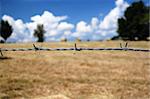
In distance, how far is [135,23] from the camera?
253 feet

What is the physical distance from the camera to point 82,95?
49.9 feet

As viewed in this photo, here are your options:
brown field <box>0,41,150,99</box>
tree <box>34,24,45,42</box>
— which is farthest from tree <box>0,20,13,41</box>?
brown field <box>0,41,150,99</box>

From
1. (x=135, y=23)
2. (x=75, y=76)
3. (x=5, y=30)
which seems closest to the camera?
(x=75, y=76)

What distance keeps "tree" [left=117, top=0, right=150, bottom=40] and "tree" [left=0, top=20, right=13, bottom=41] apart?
34405mm

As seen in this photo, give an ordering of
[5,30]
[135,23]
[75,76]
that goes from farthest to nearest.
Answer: [5,30] → [135,23] → [75,76]

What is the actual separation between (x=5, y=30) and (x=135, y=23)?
39.0 m

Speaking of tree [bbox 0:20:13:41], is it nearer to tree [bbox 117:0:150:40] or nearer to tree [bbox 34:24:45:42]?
tree [bbox 34:24:45:42]

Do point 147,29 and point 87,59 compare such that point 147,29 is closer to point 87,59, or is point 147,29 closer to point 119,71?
point 87,59

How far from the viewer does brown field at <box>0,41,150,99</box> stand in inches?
607

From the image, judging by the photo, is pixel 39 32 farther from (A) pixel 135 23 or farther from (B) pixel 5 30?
(A) pixel 135 23

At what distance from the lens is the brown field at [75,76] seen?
15406mm

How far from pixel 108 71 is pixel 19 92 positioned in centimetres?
→ 857

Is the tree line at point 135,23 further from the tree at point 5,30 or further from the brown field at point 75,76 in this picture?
the brown field at point 75,76

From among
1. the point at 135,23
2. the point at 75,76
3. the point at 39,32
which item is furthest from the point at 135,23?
the point at 75,76
